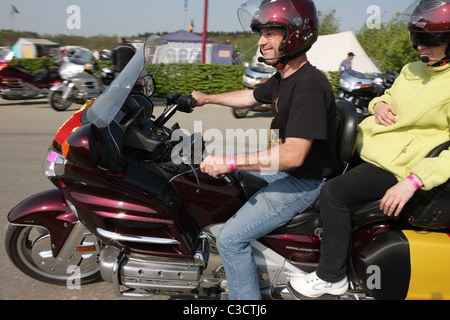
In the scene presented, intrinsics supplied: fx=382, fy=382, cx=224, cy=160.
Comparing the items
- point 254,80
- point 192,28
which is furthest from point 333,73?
point 192,28

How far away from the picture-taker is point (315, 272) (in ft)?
7.32

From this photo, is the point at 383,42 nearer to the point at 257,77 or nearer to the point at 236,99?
the point at 257,77

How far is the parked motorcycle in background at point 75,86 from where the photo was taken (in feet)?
29.7

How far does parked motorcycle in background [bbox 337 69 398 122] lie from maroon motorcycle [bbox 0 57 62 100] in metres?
7.14

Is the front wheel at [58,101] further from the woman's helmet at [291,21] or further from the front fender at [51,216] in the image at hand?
the woman's helmet at [291,21]

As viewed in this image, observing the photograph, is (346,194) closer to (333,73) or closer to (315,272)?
(315,272)

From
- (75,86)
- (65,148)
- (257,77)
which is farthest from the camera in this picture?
(257,77)

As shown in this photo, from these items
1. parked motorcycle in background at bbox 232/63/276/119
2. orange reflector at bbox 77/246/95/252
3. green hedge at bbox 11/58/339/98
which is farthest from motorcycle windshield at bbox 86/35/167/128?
green hedge at bbox 11/58/339/98

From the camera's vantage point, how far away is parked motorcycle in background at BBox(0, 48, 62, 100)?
9.32m

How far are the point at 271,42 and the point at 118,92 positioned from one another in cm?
90

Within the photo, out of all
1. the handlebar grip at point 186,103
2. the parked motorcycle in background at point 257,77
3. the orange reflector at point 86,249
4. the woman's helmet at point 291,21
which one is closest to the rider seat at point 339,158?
the woman's helmet at point 291,21

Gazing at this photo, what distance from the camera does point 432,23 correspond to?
1.97 metres

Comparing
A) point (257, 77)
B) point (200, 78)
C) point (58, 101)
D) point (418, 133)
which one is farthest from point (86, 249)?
point (200, 78)

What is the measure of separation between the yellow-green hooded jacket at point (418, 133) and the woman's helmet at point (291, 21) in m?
0.66
